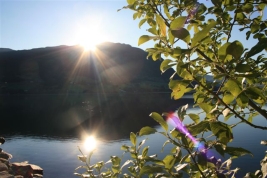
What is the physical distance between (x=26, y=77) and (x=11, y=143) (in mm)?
149268

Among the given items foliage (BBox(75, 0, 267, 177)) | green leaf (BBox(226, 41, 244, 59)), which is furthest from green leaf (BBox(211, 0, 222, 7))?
green leaf (BBox(226, 41, 244, 59))

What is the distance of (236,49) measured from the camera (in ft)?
3.98

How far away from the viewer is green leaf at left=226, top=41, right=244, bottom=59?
121 centimetres

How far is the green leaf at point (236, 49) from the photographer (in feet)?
3.96

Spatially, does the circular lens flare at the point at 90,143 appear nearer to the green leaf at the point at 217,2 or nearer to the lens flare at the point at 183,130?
the green leaf at the point at 217,2

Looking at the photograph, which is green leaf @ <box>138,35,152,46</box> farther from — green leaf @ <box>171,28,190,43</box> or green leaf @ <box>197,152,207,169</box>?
green leaf @ <box>197,152,207,169</box>

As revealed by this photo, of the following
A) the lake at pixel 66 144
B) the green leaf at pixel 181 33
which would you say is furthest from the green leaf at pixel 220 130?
the lake at pixel 66 144

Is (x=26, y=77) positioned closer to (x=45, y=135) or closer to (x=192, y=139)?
(x=45, y=135)

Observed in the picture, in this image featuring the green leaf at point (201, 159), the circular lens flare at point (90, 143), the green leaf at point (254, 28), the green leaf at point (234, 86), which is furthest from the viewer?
the circular lens flare at point (90, 143)

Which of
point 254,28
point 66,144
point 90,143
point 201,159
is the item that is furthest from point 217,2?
point 66,144

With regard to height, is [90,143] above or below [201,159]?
below

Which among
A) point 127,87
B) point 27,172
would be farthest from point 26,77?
point 27,172

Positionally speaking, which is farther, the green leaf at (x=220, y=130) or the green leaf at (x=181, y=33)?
the green leaf at (x=220, y=130)

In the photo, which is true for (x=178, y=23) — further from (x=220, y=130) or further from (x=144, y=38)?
(x=220, y=130)
